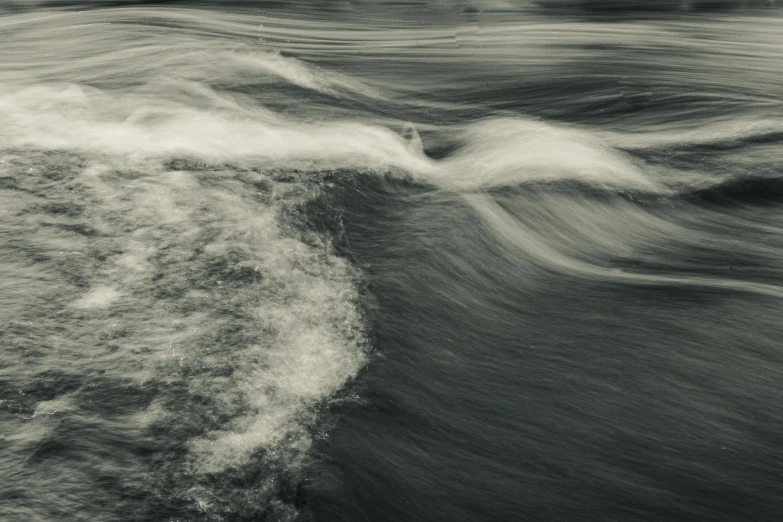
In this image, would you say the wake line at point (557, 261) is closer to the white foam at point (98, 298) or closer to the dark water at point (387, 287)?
the dark water at point (387, 287)

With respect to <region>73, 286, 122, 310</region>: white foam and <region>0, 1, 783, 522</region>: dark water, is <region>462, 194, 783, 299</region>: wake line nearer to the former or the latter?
<region>0, 1, 783, 522</region>: dark water

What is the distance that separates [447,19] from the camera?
8.98 m

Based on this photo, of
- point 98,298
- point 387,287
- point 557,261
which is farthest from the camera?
point 557,261

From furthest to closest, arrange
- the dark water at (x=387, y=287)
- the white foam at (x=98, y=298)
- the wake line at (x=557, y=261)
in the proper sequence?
1. the wake line at (x=557, y=261)
2. the white foam at (x=98, y=298)
3. the dark water at (x=387, y=287)

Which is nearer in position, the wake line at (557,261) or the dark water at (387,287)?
the dark water at (387,287)

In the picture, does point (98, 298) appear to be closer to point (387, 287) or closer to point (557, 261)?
point (387, 287)

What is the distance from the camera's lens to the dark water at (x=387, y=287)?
3.10 meters

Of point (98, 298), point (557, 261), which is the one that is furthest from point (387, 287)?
point (98, 298)

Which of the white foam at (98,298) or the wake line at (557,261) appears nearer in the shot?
Result: the white foam at (98,298)

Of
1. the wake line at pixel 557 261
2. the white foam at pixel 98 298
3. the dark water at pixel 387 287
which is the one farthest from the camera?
the wake line at pixel 557 261

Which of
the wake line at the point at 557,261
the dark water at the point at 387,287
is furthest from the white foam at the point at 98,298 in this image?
the wake line at the point at 557,261

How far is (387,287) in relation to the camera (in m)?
4.20

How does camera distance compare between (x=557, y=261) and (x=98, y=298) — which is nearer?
(x=98, y=298)

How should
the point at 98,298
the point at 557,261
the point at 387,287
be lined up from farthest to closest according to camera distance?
the point at 557,261, the point at 387,287, the point at 98,298
